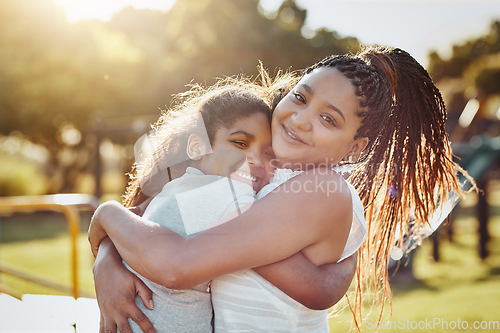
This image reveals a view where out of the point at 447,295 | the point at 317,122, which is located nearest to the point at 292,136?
the point at 317,122

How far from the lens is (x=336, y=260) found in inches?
66.2

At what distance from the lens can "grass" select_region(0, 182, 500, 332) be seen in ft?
14.1

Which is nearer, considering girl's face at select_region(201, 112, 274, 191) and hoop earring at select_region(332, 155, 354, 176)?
girl's face at select_region(201, 112, 274, 191)

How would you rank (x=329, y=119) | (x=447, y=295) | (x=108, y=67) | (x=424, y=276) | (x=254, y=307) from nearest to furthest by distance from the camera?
(x=254, y=307) < (x=329, y=119) < (x=447, y=295) < (x=424, y=276) < (x=108, y=67)

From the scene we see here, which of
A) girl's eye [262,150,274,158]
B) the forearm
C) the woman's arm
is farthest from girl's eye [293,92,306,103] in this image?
the forearm

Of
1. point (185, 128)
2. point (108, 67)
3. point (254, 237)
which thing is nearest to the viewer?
point (254, 237)

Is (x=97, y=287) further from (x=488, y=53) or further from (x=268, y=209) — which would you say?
(x=488, y=53)

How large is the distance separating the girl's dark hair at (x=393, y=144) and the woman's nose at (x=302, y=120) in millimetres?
199

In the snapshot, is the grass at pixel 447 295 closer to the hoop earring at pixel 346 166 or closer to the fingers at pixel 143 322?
the hoop earring at pixel 346 166

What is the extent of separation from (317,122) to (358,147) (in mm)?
243

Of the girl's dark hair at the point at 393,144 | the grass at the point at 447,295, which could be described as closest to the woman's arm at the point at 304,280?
the girl's dark hair at the point at 393,144

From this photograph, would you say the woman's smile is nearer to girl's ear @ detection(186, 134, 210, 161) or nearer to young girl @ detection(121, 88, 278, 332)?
young girl @ detection(121, 88, 278, 332)

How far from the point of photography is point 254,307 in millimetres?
1626

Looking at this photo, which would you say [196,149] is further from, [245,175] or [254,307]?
[254,307]
